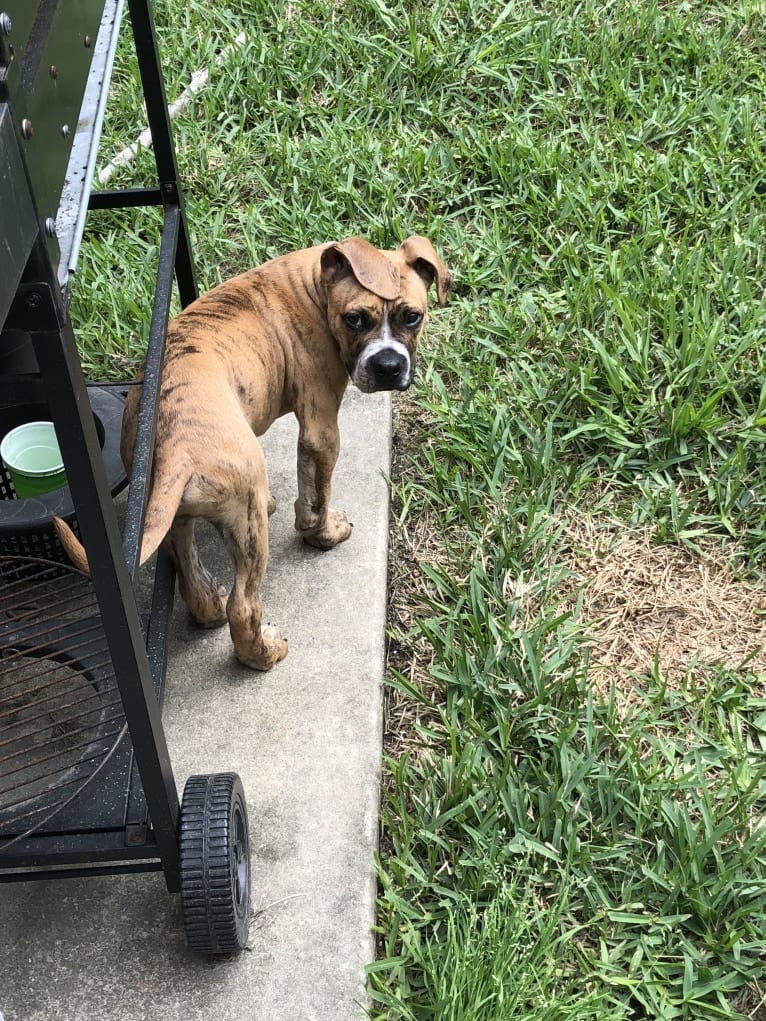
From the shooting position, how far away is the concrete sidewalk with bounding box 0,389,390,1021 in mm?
2658

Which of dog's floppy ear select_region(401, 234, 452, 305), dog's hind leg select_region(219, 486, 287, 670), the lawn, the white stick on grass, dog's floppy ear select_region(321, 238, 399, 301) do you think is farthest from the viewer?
the white stick on grass

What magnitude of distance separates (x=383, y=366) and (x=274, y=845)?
1.42m

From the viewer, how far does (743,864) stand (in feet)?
9.38

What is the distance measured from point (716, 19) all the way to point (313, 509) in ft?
14.1

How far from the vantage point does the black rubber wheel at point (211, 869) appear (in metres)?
2.55

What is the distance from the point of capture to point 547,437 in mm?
4086

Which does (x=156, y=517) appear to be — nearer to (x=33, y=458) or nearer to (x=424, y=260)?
(x=33, y=458)

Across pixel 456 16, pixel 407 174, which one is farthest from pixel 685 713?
pixel 456 16

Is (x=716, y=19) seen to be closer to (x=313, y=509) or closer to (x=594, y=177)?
(x=594, y=177)

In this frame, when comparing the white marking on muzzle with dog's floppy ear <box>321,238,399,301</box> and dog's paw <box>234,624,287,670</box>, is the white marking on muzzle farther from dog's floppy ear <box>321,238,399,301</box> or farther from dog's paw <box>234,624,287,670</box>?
dog's paw <box>234,624,287,670</box>

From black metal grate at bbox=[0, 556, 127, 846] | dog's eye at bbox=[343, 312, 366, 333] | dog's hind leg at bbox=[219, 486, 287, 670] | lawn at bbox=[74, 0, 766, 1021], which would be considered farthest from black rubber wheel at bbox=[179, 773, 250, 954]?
dog's eye at bbox=[343, 312, 366, 333]

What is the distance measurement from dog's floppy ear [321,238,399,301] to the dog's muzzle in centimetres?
15

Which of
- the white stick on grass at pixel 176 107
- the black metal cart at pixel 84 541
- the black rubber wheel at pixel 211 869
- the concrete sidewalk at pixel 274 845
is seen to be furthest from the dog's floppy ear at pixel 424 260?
the white stick on grass at pixel 176 107

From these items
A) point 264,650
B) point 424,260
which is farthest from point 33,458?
point 424,260
